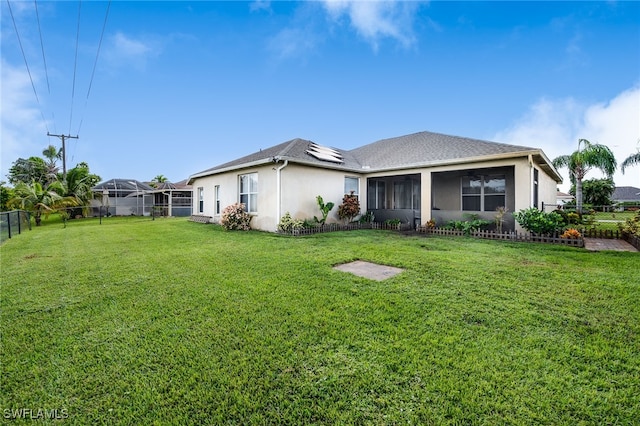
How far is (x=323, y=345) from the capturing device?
9.25 feet

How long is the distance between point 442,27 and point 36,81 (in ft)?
60.5

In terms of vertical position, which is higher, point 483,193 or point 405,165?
point 405,165

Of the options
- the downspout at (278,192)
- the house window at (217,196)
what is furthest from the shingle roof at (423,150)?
the house window at (217,196)

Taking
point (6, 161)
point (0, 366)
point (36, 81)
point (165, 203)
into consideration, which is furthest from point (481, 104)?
point (6, 161)

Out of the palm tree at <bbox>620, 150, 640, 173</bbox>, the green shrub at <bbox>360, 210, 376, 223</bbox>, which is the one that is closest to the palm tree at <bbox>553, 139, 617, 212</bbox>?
the palm tree at <bbox>620, 150, 640, 173</bbox>

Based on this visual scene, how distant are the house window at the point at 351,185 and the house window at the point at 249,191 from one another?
14.2 ft

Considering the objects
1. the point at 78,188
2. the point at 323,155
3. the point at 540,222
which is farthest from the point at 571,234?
the point at 78,188

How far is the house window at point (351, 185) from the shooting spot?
13.5 m

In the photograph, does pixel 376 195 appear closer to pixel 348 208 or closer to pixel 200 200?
pixel 348 208

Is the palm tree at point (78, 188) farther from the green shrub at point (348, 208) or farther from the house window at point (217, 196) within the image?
the green shrub at point (348, 208)

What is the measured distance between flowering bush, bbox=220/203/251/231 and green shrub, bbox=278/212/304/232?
6.72 feet

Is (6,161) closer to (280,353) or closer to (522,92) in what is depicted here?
(280,353)

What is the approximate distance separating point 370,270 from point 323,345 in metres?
2.96

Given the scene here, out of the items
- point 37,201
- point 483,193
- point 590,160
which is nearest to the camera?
point 483,193
